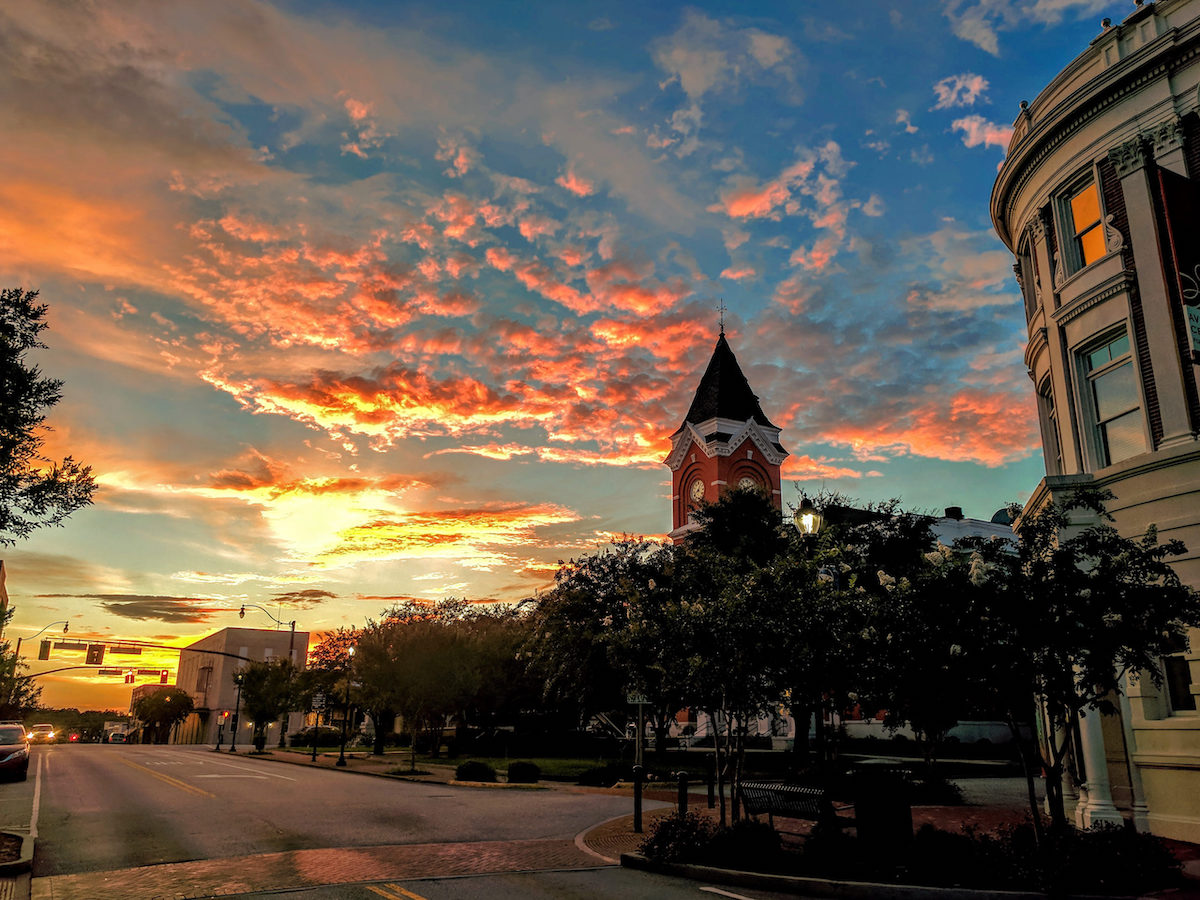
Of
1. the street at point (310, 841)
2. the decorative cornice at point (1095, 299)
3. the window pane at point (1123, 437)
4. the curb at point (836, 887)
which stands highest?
the decorative cornice at point (1095, 299)

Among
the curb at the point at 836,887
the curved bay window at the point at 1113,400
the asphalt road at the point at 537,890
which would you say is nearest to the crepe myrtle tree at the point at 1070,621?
the curb at the point at 836,887

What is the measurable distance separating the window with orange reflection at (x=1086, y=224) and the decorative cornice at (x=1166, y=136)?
61.8 inches

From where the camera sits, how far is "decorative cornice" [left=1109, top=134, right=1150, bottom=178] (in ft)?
58.9

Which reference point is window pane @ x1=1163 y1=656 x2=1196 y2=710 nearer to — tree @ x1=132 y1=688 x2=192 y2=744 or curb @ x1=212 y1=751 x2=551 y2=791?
curb @ x1=212 y1=751 x2=551 y2=791

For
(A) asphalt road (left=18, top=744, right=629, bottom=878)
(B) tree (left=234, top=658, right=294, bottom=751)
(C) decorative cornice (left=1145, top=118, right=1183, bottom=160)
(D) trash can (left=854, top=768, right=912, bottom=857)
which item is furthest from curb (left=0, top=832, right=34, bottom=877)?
(B) tree (left=234, top=658, right=294, bottom=751)

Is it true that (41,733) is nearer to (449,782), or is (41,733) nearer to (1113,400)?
(449,782)

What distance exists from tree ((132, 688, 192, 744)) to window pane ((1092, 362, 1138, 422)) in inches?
4423

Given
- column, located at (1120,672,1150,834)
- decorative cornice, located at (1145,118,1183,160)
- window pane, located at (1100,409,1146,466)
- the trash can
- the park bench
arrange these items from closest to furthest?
the trash can
the park bench
column, located at (1120,672,1150,834)
decorative cornice, located at (1145,118,1183,160)
window pane, located at (1100,409,1146,466)

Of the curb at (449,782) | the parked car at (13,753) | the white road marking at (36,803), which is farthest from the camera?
the curb at (449,782)

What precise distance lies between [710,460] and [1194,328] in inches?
2187

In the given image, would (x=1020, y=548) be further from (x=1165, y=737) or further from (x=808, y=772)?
(x=808, y=772)

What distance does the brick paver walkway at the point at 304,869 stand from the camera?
10.7 m

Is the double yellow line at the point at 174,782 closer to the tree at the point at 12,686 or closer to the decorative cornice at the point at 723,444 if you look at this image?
the tree at the point at 12,686

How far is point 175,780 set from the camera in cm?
2777
